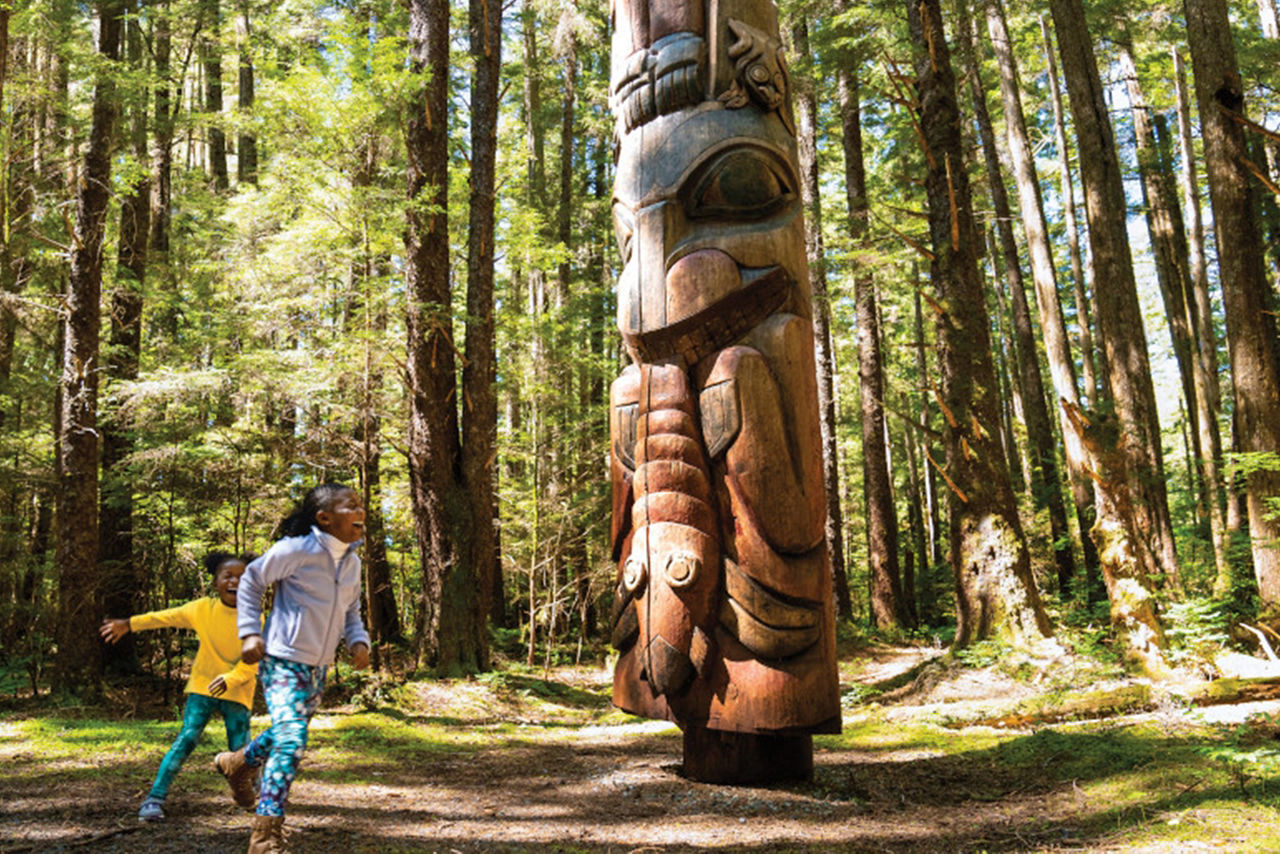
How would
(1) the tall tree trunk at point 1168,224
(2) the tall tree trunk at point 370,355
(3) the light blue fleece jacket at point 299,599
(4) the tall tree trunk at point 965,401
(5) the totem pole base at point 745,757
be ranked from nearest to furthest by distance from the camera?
(3) the light blue fleece jacket at point 299,599 → (5) the totem pole base at point 745,757 → (4) the tall tree trunk at point 965,401 → (2) the tall tree trunk at point 370,355 → (1) the tall tree trunk at point 1168,224

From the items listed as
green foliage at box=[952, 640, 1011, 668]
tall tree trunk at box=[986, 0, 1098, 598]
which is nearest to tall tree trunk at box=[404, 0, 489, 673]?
green foliage at box=[952, 640, 1011, 668]

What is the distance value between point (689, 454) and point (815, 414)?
31.3 inches

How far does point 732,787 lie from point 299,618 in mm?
2658

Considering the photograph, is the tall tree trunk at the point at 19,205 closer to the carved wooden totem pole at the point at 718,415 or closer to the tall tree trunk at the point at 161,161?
the tall tree trunk at the point at 161,161

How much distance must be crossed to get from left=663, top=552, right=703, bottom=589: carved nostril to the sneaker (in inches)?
117

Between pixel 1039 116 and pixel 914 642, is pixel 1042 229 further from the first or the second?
pixel 1039 116

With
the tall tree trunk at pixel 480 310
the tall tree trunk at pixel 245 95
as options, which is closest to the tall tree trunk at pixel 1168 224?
the tall tree trunk at pixel 480 310

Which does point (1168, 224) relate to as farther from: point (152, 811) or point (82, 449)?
point (152, 811)

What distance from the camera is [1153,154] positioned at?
19.7m

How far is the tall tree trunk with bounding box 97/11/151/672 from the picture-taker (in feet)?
35.4

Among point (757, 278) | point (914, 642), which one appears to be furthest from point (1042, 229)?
point (757, 278)

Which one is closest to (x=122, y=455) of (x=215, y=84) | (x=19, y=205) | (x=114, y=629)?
(x=19, y=205)

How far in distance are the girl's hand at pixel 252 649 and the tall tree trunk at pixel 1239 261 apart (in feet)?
24.7

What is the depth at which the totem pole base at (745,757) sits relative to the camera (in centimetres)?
484
